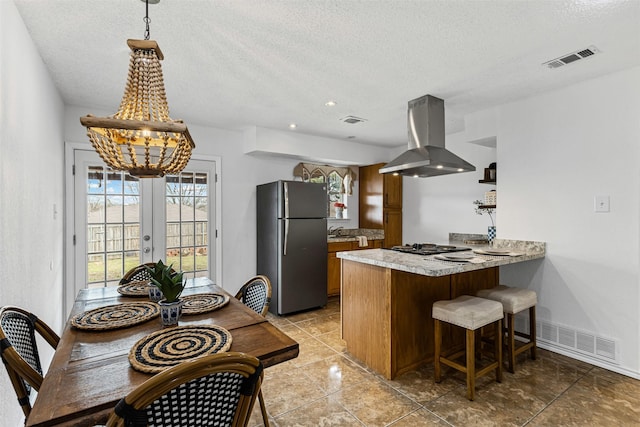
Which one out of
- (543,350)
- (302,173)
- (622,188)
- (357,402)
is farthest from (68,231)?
(622,188)

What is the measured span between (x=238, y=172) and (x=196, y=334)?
10.9 ft

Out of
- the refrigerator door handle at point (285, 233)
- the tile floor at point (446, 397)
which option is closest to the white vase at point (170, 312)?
the tile floor at point (446, 397)

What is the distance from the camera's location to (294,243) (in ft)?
13.6

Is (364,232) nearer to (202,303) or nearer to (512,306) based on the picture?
(512,306)

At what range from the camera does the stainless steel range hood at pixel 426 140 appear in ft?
10.1

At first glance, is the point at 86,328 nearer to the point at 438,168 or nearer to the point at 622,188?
the point at 438,168

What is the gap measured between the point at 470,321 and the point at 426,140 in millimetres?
1707

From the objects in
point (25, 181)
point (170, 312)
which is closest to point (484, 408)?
point (170, 312)

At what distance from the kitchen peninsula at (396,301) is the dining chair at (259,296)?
0.85m

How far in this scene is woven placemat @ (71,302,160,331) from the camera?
1.55 m

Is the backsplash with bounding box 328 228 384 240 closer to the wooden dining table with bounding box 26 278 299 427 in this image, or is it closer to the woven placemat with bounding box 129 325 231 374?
the wooden dining table with bounding box 26 278 299 427

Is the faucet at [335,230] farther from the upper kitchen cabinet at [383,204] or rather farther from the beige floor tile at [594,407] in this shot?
the beige floor tile at [594,407]

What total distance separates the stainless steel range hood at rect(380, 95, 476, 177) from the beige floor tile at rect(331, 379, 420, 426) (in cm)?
188

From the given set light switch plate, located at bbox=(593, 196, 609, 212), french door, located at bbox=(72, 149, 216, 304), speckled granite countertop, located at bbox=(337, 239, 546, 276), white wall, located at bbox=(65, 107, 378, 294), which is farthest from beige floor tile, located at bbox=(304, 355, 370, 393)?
light switch plate, located at bbox=(593, 196, 609, 212)
